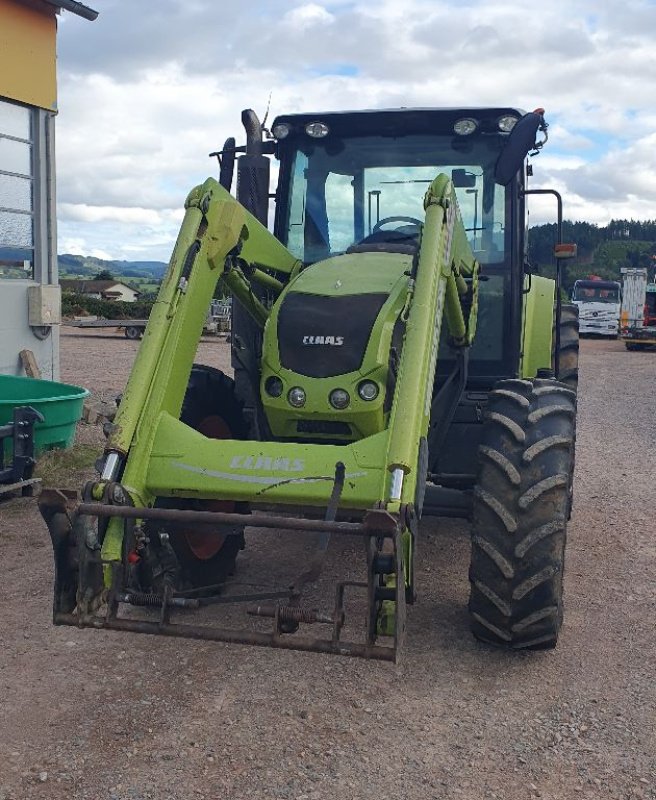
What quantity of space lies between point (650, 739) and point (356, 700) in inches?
45.5

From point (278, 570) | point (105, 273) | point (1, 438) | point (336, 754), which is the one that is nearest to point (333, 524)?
point (336, 754)

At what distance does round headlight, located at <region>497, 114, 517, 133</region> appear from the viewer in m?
5.36

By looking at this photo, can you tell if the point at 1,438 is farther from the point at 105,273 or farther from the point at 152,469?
the point at 105,273

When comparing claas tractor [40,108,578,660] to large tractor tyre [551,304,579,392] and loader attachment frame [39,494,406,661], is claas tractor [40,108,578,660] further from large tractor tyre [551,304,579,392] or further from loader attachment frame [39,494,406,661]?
large tractor tyre [551,304,579,392]

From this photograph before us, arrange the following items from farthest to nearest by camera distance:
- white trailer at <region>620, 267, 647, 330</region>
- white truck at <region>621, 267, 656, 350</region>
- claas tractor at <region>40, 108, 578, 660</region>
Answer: white trailer at <region>620, 267, 647, 330</region> → white truck at <region>621, 267, 656, 350</region> → claas tractor at <region>40, 108, 578, 660</region>

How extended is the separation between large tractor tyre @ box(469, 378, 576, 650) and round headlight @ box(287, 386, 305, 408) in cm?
91

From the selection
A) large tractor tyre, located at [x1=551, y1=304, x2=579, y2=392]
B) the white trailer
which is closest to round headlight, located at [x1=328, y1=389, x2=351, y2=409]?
large tractor tyre, located at [x1=551, y1=304, x2=579, y2=392]

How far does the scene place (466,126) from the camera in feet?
17.6

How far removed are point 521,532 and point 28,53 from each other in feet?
26.3

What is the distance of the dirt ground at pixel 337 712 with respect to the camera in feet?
10.3

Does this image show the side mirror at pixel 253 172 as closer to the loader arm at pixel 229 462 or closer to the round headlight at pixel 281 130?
the round headlight at pixel 281 130

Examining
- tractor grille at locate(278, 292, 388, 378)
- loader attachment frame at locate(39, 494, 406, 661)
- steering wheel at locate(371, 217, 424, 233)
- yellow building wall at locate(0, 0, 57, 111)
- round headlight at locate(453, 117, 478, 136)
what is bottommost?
loader attachment frame at locate(39, 494, 406, 661)

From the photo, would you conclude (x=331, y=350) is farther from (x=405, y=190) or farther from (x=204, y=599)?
(x=405, y=190)

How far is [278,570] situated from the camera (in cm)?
543
